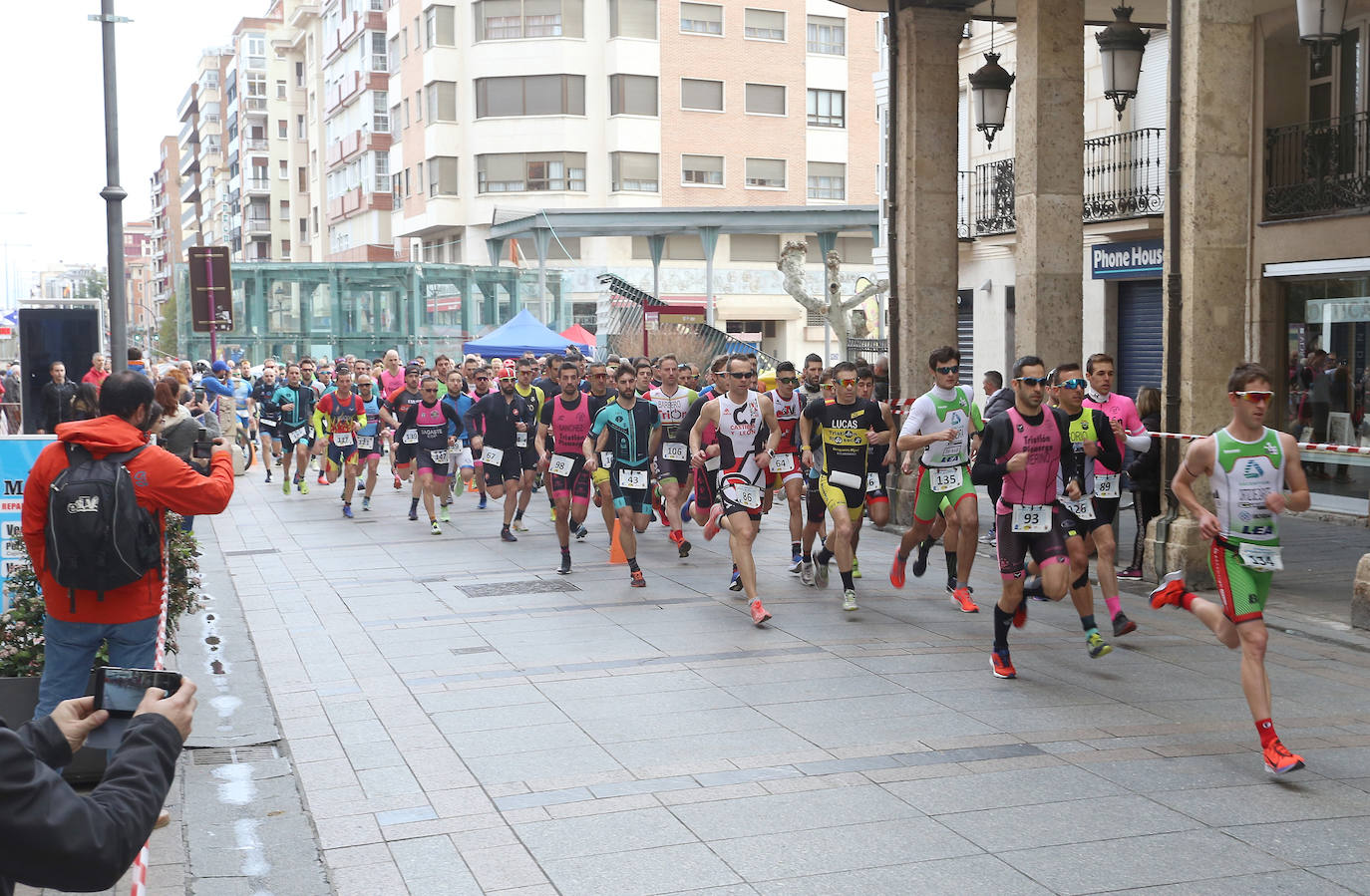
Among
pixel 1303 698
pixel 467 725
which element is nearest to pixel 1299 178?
pixel 1303 698

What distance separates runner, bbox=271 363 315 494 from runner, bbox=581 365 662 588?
9.50 meters

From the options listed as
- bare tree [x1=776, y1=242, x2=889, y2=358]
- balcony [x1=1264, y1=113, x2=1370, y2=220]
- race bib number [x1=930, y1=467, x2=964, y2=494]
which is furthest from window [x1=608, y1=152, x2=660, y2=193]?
race bib number [x1=930, y1=467, x2=964, y2=494]

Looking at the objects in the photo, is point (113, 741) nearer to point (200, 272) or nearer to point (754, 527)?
point (754, 527)

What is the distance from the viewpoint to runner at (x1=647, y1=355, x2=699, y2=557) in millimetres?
13109

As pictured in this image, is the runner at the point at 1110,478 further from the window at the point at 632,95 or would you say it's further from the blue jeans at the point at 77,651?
the window at the point at 632,95

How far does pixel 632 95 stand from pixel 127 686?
176ft

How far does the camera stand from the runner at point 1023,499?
27.4 feet

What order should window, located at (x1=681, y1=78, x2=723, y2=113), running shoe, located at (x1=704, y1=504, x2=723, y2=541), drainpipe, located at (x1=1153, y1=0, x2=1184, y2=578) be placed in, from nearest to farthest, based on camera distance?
drainpipe, located at (x1=1153, y1=0, x2=1184, y2=578) → running shoe, located at (x1=704, y1=504, x2=723, y2=541) → window, located at (x1=681, y1=78, x2=723, y2=113)

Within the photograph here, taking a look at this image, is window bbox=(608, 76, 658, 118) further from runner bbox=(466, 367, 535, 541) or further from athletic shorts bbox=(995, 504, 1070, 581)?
athletic shorts bbox=(995, 504, 1070, 581)

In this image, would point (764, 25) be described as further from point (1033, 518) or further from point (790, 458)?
point (1033, 518)

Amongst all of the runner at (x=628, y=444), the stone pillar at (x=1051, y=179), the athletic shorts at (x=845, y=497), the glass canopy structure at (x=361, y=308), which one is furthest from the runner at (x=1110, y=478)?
the glass canopy structure at (x=361, y=308)

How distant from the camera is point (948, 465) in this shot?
428 inches

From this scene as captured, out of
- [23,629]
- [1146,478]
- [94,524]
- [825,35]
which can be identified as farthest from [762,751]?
[825,35]

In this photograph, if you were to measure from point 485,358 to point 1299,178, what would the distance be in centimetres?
1579
